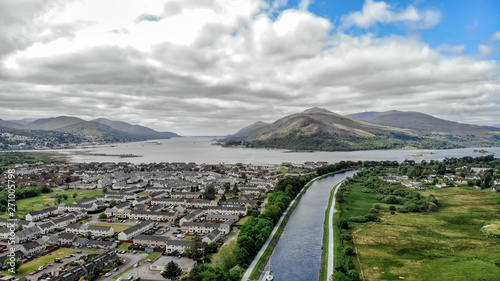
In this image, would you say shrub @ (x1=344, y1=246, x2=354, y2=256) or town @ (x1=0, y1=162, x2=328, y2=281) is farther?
shrub @ (x1=344, y1=246, x2=354, y2=256)

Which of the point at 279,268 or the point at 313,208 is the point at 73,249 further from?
the point at 313,208

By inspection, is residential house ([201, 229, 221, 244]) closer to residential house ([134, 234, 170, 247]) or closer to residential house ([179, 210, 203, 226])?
residential house ([134, 234, 170, 247])

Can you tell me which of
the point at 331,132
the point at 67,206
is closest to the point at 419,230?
the point at 67,206

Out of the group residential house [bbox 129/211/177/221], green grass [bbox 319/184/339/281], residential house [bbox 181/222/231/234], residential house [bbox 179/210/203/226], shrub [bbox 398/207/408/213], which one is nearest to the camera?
green grass [bbox 319/184/339/281]

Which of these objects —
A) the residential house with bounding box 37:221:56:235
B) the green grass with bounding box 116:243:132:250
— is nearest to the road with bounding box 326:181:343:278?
the green grass with bounding box 116:243:132:250

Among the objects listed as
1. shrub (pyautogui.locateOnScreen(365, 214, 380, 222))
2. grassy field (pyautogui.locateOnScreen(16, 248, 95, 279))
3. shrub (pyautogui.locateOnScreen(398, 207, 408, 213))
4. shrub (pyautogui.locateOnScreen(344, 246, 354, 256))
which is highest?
shrub (pyautogui.locateOnScreen(398, 207, 408, 213))

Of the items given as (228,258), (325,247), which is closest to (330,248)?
(325,247)

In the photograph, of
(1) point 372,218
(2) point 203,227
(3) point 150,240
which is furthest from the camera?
(1) point 372,218

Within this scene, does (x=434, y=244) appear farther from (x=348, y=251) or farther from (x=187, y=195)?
(x=187, y=195)
